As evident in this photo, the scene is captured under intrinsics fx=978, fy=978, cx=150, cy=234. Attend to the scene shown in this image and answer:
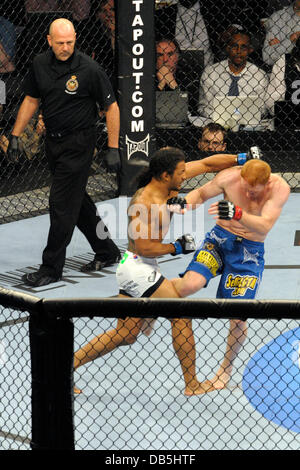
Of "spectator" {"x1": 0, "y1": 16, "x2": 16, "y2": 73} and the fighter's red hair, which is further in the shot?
"spectator" {"x1": 0, "y1": 16, "x2": 16, "y2": 73}

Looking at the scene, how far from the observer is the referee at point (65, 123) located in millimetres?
6242

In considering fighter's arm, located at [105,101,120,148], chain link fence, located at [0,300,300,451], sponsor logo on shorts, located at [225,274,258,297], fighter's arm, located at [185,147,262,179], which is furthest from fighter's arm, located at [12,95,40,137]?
sponsor logo on shorts, located at [225,274,258,297]

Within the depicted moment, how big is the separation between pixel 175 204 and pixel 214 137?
401 centimetres

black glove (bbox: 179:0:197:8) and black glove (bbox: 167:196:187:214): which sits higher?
black glove (bbox: 179:0:197:8)

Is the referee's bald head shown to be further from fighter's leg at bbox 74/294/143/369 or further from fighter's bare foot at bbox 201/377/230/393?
fighter's bare foot at bbox 201/377/230/393

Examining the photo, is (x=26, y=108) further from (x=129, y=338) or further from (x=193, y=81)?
(x=193, y=81)

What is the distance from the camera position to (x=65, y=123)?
6355 millimetres

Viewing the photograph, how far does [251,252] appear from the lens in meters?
5.04

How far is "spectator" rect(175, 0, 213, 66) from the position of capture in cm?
961

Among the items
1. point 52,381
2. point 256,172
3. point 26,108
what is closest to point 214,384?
point 256,172

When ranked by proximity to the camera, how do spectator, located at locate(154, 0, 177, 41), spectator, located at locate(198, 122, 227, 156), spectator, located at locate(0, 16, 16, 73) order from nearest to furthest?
1. spectator, located at locate(198, 122, 227, 156)
2. spectator, located at locate(0, 16, 16, 73)
3. spectator, located at locate(154, 0, 177, 41)

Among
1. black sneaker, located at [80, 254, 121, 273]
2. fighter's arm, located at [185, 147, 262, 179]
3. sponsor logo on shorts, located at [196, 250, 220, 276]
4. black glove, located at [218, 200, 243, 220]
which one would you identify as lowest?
sponsor logo on shorts, located at [196, 250, 220, 276]

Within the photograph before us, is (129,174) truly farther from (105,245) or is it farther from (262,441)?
(262,441)

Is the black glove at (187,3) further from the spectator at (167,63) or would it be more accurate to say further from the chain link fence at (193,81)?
the spectator at (167,63)
